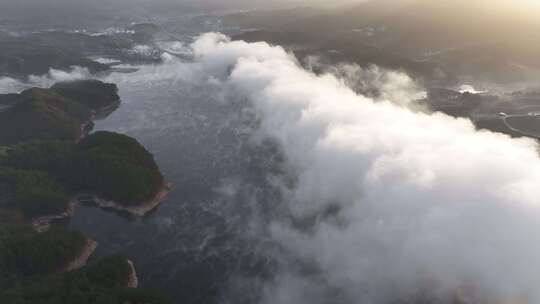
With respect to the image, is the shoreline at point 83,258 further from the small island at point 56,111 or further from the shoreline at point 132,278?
the small island at point 56,111

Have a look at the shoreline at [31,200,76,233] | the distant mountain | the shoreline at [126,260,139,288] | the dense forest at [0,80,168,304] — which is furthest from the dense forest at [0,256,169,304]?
the distant mountain

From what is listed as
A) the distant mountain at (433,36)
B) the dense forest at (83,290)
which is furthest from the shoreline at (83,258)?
the distant mountain at (433,36)

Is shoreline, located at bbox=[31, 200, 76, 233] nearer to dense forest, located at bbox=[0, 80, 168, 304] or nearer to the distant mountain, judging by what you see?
dense forest, located at bbox=[0, 80, 168, 304]

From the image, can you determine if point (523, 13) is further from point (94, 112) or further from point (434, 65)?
point (94, 112)

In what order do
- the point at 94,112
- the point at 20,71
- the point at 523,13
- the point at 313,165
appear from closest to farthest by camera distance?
the point at 313,165 → the point at 94,112 → the point at 20,71 → the point at 523,13

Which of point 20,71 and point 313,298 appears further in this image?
point 20,71

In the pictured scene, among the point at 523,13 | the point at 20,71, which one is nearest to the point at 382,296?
the point at 20,71

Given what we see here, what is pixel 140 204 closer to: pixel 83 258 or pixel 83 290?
pixel 83 258

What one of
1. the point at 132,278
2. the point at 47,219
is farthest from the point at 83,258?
the point at 47,219
